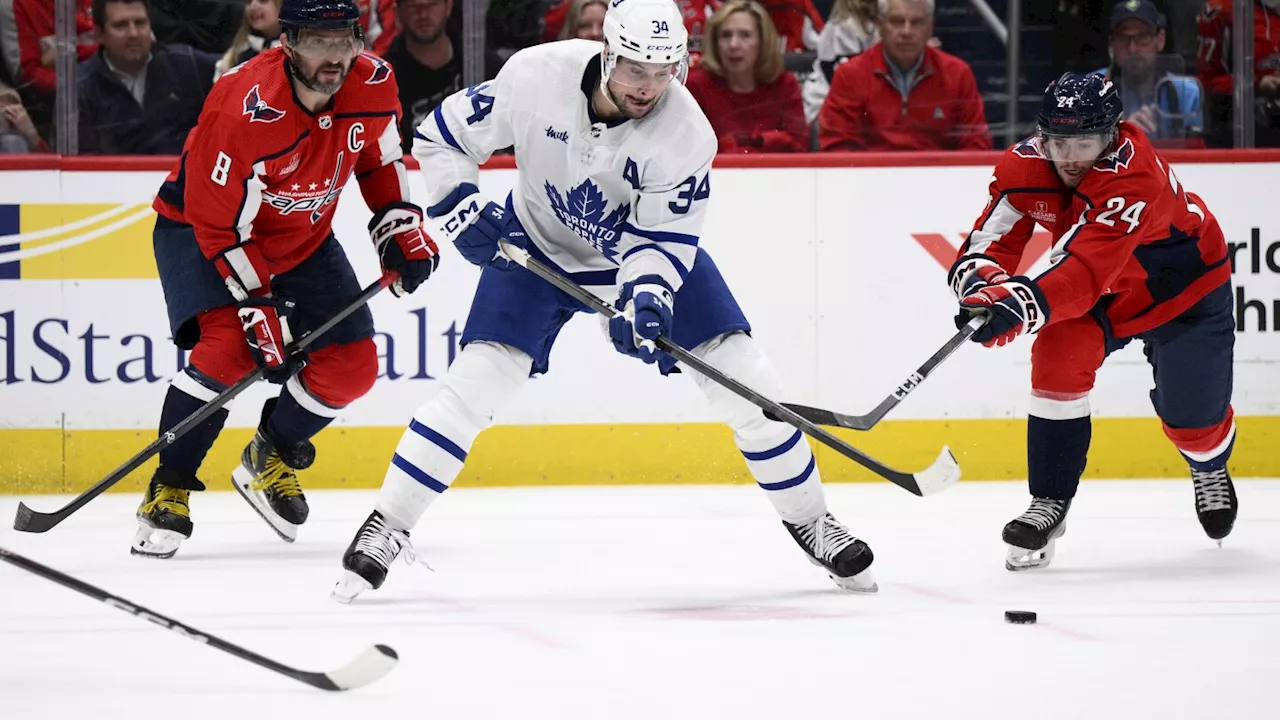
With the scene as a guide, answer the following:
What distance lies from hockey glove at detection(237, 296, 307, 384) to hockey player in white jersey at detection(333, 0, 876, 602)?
0.57m

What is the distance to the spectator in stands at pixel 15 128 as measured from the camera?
4.84 metres

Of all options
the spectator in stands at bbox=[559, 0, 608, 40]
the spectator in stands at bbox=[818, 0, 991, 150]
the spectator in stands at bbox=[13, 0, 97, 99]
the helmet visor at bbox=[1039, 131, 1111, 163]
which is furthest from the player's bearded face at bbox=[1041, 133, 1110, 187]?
the spectator in stands at bbox=[13, 0, 97, 99]

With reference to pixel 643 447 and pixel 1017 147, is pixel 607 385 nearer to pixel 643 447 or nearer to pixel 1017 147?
pixel 643 447

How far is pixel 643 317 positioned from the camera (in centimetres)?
291

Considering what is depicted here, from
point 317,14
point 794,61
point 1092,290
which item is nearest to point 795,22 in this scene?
point 794,61

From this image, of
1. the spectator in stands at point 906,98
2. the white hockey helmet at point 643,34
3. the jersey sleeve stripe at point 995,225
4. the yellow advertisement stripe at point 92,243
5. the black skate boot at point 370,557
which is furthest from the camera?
the spectator in stands at point 906,98

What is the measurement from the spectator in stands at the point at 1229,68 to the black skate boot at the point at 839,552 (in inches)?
107

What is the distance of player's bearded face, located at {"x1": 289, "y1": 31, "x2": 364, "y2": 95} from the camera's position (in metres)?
3.35

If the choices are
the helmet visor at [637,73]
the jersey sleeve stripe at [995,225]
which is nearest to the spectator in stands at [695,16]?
the jersey sleeve stripe at [995,225]

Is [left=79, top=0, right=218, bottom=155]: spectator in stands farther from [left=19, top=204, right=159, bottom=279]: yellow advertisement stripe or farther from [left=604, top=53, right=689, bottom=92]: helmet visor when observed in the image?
[left=604, top=53, right=689, bottom=92]: helmet visor

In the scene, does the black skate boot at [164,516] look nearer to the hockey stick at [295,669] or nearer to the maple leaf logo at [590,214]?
the maple leaf logo at [590,214]

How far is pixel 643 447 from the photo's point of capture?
505 cm

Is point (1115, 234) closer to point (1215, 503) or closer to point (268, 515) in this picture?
point (1215, 503)

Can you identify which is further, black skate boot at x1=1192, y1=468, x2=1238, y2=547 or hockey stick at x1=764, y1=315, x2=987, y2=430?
black skate boot at x1=1192, y1=468, x2=1238, y2=547
